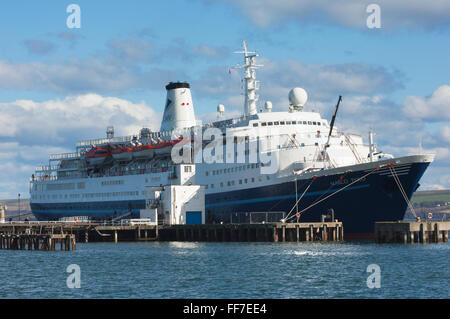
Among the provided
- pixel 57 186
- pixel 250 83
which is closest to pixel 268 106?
pixel 250 83

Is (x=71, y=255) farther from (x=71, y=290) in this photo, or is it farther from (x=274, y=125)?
(x=274, y=125)

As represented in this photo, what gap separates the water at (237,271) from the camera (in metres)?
37.6

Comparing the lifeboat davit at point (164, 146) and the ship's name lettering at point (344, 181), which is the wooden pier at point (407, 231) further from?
the lifeboat davit at point (164, 146)

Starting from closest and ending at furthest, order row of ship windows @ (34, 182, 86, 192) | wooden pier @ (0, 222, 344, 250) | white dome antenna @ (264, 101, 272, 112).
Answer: wooden pier @ (0, 222, 344, 250), white dome antenna @ (264, 101, 272, 112), row of ship windows @ (34, 182, 86, 192)

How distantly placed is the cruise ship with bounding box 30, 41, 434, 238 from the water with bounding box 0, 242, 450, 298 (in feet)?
15.4

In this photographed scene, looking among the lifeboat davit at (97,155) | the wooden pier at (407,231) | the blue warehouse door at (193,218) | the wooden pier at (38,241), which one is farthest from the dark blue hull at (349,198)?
the lifeboat davit at (97,155)

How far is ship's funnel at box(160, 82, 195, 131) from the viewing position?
99188 mm

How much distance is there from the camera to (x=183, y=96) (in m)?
100

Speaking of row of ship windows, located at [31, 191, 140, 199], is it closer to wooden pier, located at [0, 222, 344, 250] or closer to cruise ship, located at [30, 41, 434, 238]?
cruise ship, located at [30, 41, 434, 238]

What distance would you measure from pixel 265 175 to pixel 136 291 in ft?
114

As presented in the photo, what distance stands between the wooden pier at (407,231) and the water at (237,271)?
1.22 metres

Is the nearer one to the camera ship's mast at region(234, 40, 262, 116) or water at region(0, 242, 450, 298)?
water at region(0, 242, 450, 298)

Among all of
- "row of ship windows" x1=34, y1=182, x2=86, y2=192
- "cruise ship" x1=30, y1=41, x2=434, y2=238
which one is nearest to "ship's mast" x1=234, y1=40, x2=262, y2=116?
"cruise ship" x1=30, y1=41, x2=434, y2=238

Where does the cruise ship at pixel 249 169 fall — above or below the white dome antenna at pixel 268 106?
below
